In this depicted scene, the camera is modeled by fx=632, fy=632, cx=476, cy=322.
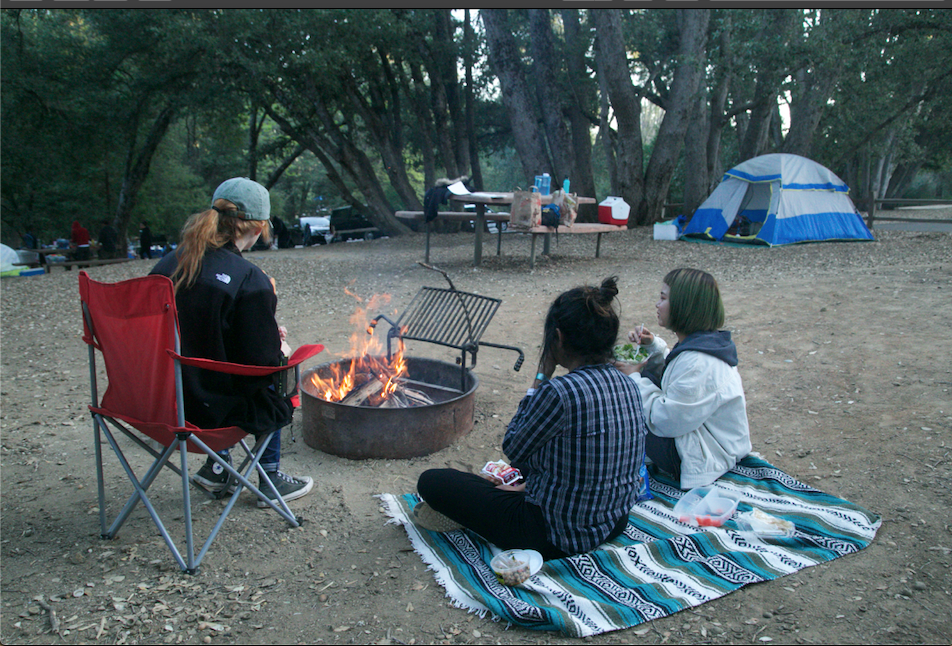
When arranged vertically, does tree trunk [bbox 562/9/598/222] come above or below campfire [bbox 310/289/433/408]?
above

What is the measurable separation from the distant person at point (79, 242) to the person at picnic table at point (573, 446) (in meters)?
17.1

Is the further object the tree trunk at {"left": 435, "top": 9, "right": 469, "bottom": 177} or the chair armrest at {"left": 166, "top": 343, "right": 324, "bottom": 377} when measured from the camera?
the tree trunk at {"left": 435, "top": 9, "right": 469, "bottom": 177}

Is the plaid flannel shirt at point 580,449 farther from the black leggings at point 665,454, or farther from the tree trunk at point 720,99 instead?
the tree trunk at point 720,99

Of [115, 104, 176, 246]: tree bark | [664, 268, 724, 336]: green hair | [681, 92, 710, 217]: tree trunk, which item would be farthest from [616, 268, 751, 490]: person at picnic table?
[115, 104, 176, 246]: tree bark

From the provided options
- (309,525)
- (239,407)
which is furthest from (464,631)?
(239,407)

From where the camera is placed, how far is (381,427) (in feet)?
11.9

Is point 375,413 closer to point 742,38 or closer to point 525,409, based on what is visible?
point 525,409

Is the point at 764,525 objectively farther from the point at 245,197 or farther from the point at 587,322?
the point at 245,197

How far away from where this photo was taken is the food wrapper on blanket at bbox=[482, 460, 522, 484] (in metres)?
3.00

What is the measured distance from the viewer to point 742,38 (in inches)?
519

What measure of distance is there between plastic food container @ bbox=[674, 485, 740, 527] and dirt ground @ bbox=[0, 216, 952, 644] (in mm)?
402

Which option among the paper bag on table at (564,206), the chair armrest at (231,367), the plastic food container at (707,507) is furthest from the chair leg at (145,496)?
the paper bag on table at (564,206)

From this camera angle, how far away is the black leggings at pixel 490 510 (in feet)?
8.18

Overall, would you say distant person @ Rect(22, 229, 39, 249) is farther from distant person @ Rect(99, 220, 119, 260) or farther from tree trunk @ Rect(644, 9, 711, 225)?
tree trunk @ Rect(644, 9, 711, 225)
